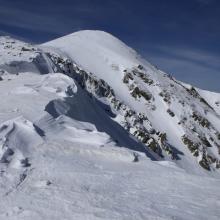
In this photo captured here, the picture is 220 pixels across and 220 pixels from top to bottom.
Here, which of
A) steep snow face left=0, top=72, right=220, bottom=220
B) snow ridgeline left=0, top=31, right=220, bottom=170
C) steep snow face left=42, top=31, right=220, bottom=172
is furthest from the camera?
steep snow face left=42, top=31, right=220, bottom=172

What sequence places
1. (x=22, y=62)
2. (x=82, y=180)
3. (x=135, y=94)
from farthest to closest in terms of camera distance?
(x=135, y=94) → (x=22, y=62) → (x=82, y=180)

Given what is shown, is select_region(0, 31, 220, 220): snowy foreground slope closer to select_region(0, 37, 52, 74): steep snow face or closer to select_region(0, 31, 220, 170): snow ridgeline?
select_region(0, 37, 52, 74): steep snow face

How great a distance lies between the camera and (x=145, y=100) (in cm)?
5256

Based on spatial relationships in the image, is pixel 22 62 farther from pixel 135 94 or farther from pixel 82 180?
pixel 82 180

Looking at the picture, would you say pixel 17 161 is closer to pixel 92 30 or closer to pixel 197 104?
pixel 197 104

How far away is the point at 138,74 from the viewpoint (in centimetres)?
5638

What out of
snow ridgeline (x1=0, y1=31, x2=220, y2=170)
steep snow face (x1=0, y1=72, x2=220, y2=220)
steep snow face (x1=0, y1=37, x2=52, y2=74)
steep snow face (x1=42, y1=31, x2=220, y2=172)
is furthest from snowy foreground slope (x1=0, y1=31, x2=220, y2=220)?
steep snow face (x1=42, y1=31, x2=220, y2=172)

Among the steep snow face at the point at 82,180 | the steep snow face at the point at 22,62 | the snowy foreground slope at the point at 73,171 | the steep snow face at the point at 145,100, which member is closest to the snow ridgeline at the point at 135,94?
the steep snow face at the point at 145,100

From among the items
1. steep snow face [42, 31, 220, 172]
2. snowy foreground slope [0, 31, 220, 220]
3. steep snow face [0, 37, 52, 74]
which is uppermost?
snowy foreground slope [0, 31, 220, 220]

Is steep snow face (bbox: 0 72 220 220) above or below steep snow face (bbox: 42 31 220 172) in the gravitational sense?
above

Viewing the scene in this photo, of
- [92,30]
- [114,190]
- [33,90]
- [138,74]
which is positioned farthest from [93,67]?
[114,190]

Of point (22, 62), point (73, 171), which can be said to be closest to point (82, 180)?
point (73, 171)

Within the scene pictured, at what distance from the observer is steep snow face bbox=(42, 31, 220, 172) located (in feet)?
147

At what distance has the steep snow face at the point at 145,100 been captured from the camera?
44719mm
